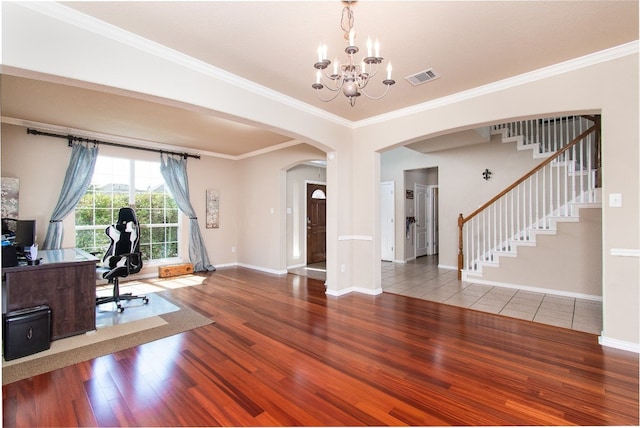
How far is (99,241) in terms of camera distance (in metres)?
5.21

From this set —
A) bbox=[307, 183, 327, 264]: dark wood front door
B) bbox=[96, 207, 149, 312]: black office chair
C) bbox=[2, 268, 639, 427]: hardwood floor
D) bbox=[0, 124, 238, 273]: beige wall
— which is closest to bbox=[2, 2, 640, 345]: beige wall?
bbox=[0, 124, 238, 273]: beige wall

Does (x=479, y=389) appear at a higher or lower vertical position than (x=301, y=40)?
lower

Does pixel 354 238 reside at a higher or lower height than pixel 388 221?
lower

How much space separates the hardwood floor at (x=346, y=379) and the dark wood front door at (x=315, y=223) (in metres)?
3.76

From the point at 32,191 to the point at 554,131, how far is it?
356 inches

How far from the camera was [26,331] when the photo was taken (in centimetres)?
258

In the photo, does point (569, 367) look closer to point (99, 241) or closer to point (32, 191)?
point (99, 241)

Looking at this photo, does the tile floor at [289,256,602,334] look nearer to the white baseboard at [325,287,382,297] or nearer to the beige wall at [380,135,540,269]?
the white baseboard at [325,287,382,297]

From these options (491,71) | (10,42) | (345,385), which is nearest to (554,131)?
(491,71)

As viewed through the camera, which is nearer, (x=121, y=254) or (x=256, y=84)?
(x=256, y=84)

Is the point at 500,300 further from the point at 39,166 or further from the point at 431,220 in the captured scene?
the point at 39,166

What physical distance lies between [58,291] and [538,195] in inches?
274

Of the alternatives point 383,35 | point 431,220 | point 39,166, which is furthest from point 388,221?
point 39,166

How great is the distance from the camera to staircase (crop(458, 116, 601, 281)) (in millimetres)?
4406
